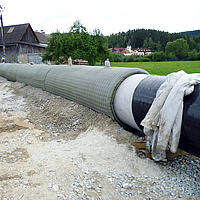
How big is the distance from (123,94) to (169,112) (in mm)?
1636

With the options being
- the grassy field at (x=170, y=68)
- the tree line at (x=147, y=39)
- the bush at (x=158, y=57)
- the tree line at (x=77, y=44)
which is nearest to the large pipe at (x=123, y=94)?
the tree line at (x=77, y=44)

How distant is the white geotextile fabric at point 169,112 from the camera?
297 cm

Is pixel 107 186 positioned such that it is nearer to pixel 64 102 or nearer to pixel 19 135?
pixel 19 135

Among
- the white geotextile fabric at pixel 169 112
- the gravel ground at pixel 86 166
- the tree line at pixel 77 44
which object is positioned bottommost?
the gravel ground at pixel 86 166

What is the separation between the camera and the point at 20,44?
85.3 feet

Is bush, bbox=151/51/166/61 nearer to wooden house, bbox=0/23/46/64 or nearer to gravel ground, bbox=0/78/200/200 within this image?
wooden house, bbox=0/23/46/64

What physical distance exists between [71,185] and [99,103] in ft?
8.81

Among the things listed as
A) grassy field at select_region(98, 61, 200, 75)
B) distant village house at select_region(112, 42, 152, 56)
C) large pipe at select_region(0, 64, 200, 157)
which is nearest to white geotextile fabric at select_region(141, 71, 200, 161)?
large pipe at select_region(0, 64, 200, 157)

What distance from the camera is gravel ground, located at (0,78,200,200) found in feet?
9.24

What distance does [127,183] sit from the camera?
3.00 meters

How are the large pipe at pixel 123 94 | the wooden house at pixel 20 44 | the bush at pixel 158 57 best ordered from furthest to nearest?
1. the bush at pixel 158 57
2. the wooden house at pixel 20 44
3. the large pipe at pixel 123 94

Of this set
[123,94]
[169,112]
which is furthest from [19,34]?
[169,112]

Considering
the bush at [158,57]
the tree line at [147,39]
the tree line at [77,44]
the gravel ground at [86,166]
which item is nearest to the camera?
the gravel ground at [86,166]

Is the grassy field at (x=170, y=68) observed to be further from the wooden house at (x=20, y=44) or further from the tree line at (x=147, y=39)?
the tree line at (x=147, y=39)
